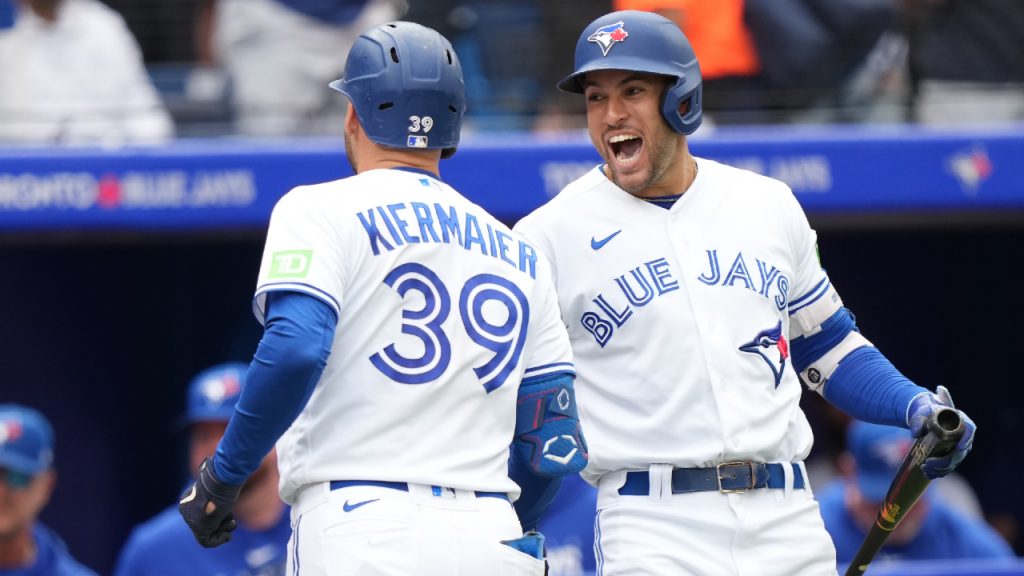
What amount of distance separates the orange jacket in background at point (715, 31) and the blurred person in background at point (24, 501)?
2.54 metres

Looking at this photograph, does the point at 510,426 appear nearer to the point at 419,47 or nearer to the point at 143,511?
the point at 419,47

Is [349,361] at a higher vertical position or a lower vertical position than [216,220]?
higher

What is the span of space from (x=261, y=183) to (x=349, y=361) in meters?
2.99

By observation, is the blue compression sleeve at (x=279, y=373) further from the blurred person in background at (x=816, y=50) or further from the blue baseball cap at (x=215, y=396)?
the blurred person in background at (x=816, y=50)

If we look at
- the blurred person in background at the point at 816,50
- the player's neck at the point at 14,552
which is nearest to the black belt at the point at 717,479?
the player's neck at the point at 14,552

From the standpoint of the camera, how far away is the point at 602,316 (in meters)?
3.73

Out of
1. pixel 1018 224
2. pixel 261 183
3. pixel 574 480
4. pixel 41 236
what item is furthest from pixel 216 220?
pixel 1018 224

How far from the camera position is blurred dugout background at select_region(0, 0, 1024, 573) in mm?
6500

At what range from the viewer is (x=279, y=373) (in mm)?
3090

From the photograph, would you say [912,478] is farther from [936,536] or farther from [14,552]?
[14,552]

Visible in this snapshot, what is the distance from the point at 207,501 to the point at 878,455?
313cm

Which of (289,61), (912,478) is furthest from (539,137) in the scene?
(912,478)

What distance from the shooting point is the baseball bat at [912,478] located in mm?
3557

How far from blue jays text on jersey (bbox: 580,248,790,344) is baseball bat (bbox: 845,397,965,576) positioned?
42cm
